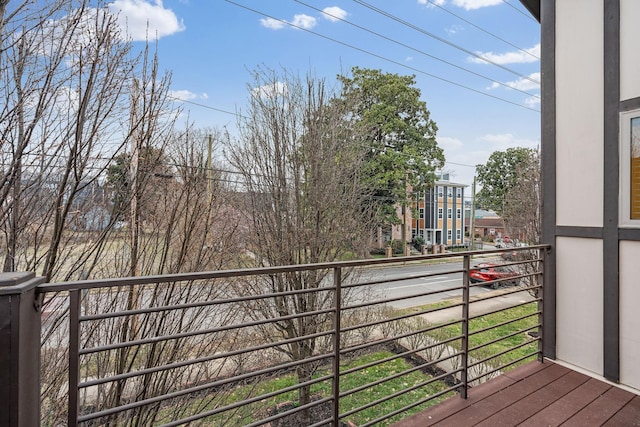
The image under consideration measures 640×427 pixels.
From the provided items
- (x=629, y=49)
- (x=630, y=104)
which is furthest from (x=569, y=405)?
(x=629, y=49)

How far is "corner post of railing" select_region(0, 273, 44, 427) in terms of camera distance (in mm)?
931

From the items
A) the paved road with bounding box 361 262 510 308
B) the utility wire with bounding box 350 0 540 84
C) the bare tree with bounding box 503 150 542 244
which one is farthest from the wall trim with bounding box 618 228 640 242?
the paved road with bounding box 361 262 510 308

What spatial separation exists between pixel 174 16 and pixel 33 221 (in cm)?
570

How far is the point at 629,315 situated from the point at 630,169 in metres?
1.04

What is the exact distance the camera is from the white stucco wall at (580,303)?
96.1 inches

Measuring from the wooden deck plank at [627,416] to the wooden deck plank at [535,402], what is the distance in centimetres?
27

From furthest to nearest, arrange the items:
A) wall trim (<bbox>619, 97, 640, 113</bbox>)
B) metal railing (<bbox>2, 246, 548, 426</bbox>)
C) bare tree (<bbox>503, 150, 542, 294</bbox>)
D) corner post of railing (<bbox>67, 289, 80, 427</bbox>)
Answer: bare tree (<bbox>503, 150, 542, 294</bbox>), wall trim (<bbox>619, 97, 640, 113</bbox>), metal railing (<bbox>2, 246, 548, 426</bbox>), corner post of railing (<bbox>67, 289, 80, 427</bbox>)

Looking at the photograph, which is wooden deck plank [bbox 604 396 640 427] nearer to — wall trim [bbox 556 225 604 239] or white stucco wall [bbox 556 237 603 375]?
white stucco wall [bbox 556 237 603 375]

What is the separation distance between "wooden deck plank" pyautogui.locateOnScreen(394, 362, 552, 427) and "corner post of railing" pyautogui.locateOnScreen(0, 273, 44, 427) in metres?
1.68

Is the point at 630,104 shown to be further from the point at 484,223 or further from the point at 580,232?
the point at 484,223

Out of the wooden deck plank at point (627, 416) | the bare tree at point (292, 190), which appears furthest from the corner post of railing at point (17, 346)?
the bare tree at point (292, 190)

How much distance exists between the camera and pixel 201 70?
7.21 meters

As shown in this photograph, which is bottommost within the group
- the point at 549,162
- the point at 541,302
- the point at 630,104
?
the point at 541,302

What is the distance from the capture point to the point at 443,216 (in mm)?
23250
